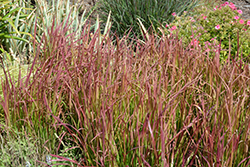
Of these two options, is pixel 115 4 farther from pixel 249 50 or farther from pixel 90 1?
pixel 249 50

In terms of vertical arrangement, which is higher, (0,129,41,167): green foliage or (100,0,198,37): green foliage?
(100,0,198,37): green foliage

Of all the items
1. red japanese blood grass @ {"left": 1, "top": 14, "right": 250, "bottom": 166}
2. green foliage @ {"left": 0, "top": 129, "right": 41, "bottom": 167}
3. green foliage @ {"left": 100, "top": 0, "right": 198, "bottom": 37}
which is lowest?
green foliage @ {"left": 0, "top": 129, "right": 41, "bottom": 167}

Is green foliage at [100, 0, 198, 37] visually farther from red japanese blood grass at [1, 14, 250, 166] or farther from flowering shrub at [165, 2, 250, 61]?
red japanese blood grass at [1, 14, 250, 166]

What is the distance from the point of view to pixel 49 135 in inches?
76.6

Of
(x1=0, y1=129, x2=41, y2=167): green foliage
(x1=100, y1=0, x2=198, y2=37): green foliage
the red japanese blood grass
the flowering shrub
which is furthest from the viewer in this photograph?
(x1=100, y1=0, x2=198, y2=37): green foliage

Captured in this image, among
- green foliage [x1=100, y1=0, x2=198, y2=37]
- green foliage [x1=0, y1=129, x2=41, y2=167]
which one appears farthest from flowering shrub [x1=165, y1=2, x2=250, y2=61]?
green foliage [x1=0, y1=129, x2=41, y2=167]

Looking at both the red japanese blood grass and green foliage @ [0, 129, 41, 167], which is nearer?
the red japanese blood grass

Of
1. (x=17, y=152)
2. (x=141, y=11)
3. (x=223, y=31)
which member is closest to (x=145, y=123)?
(x=17, y=152)

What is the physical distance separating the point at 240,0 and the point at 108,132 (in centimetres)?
1116

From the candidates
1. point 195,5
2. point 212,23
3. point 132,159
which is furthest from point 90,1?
point 132,159

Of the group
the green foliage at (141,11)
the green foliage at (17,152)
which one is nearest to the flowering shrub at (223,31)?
the green foliage at (141,11)

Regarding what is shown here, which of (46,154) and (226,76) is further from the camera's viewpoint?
Answer: (226,76)

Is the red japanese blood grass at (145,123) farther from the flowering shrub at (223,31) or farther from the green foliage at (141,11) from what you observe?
the green foliage at (141,11)

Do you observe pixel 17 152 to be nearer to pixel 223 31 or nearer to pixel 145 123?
pixel 145 123
